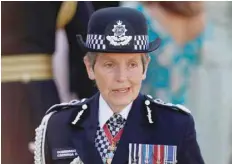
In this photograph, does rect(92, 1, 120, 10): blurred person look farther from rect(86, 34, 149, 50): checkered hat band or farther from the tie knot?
the tie knot

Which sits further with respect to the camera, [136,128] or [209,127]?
[209,127]

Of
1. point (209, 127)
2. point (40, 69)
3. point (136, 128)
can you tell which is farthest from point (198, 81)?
point (40, 69)

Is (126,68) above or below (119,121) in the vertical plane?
above

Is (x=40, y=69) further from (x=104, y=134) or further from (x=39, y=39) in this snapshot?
(x=104, y=134)

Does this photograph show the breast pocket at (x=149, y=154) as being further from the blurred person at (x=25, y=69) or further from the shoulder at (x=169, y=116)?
the blurred person at (x=25, y=69)

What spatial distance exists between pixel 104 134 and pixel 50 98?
17.4 inches

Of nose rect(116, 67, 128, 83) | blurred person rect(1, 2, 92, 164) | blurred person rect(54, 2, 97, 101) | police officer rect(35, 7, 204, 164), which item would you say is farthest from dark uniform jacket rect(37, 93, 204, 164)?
blurred person rect(1, 2, 92, 164)

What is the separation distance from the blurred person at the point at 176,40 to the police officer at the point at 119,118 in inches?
11.1

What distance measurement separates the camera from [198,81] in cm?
190

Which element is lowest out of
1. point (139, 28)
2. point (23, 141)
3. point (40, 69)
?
point (23, 141)

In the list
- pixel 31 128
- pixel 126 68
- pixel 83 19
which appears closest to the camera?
pixel 126 68

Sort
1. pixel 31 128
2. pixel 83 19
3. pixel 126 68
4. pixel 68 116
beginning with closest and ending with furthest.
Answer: pixel 126 68 → pixel 68 116 → pixel 83 19 → pixel 31 128

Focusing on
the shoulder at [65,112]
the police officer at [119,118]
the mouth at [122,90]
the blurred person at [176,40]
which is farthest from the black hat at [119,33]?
the blurred person at [176,40]

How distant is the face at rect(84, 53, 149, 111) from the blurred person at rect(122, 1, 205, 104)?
1.17 feet
